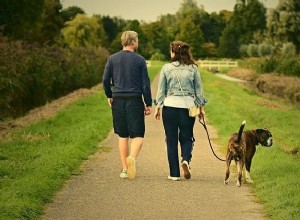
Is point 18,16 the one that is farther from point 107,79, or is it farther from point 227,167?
point 227,167

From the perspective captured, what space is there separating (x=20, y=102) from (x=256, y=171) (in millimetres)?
14373

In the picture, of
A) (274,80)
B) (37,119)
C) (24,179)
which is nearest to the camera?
(24,179)

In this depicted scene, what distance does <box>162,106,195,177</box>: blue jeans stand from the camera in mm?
10164

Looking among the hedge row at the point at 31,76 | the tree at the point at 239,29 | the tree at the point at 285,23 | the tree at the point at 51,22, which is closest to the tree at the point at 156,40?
the tree at the point at 239,29

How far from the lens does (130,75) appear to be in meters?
10.2

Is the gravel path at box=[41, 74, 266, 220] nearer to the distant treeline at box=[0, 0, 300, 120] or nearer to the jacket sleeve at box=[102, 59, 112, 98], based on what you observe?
the jacket sleeve at box=[102, 59, 112, 98]

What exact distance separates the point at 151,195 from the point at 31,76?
16495 mm

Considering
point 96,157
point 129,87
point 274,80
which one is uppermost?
point 129,87

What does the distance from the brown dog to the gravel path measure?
0.28m

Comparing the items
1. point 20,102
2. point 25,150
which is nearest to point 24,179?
point 25,150

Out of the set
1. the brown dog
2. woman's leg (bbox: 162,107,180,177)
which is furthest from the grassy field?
woman's leg (bbox: 162,107,180,177)

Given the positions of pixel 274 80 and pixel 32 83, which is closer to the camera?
pixel 32 83

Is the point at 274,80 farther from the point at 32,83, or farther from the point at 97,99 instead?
the point at 32,83

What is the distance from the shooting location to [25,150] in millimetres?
13375
